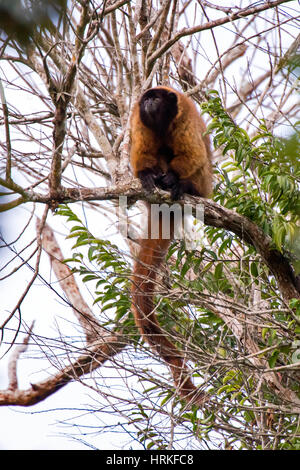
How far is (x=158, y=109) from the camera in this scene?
5.25 metres

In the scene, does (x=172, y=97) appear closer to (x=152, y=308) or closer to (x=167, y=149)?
(x=167, y=149)

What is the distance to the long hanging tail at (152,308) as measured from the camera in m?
4.25

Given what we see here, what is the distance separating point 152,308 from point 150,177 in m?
1.28

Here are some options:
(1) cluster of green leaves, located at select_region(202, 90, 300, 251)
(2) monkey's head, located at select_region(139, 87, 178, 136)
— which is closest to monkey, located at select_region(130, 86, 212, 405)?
(2) monkey's head, located at select_region(139, 87, 178, 136)

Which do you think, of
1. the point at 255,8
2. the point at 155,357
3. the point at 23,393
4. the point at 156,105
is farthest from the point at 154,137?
the point at 23,393

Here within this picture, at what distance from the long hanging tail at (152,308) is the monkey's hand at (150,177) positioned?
35cm

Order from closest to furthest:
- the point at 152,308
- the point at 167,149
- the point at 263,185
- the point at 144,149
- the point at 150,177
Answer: the point at 263,185, the point at 152,308, the point at 150,177, the point at 144,149, the point at 167,149

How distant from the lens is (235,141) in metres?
4.47

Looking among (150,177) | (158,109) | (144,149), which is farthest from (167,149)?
(150,177)

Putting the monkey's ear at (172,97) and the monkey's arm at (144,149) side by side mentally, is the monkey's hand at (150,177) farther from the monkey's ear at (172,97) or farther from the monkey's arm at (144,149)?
the monkey's ear at (172,97)

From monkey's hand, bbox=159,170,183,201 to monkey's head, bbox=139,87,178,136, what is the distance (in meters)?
0.52

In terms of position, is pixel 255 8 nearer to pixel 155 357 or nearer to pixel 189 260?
pixel 189 260

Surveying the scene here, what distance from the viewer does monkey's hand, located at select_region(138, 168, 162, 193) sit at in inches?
180
